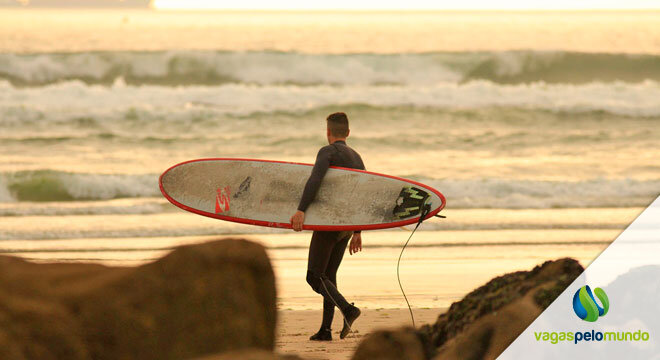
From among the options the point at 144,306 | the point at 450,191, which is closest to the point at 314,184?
the point at 144,306

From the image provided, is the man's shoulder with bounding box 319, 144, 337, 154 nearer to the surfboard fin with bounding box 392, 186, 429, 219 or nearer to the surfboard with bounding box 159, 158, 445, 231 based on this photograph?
the surfboard with bounding box 159, 158, 445, 231

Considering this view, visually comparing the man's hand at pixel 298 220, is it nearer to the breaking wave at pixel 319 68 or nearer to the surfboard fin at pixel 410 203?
the surfboard fin at pixel 410 203

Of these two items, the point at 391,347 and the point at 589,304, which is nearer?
the point at 391,347

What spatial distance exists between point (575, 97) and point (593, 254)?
16.3 metres

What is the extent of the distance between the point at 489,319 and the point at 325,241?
8.69 ft

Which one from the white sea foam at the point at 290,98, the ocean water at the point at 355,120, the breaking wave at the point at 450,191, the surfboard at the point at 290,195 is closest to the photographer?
the surfboard at the point at 290,195

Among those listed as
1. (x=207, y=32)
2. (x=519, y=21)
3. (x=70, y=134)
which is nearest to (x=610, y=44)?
(x=519, y=21)

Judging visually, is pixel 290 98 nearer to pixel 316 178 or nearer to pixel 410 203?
pixel 410 203

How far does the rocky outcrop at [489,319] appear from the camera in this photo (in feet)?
10.3

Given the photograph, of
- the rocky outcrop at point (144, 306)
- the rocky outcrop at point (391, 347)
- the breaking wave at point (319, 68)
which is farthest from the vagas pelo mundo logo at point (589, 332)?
the breaking wave at point (319, 68)

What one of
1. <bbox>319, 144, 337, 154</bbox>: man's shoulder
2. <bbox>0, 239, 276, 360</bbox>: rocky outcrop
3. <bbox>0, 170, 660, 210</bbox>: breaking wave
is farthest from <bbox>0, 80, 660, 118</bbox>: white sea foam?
<bbox>0, 239, 276, 360</bbox>: rocky outcrop

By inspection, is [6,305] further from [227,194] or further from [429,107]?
[429,107]

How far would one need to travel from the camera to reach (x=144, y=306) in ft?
13.1

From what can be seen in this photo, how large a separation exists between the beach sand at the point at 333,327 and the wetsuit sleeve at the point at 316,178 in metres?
0.81
